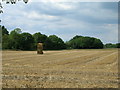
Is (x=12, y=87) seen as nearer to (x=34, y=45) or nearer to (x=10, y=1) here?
(x=10, y=1)

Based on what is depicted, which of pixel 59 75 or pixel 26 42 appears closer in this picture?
pixel 59 75

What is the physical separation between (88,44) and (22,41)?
188ft

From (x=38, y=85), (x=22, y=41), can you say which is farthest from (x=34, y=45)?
(x=38, y=85)

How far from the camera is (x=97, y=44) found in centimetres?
15188

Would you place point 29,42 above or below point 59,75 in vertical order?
above

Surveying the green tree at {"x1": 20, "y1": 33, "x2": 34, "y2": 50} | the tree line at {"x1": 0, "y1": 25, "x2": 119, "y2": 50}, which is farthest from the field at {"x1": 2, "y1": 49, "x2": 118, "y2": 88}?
Answer: the green tree at {"x1": 20, "y1": 33, "x2": 34, "y2": 50}

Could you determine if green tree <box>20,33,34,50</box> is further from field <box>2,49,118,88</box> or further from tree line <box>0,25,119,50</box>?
field <box>2,49,118,88</box>

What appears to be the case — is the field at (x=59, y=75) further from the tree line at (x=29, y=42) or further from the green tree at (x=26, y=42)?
the green tree at (x=26, y=42)

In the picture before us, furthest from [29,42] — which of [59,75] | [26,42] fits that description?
[59,75]

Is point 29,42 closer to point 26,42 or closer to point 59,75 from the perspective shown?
point 26,42

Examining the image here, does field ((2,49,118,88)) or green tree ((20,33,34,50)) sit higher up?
green tree ((20,33,34,50))

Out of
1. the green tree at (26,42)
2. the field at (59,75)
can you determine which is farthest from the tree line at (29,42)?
the field at (59,75)

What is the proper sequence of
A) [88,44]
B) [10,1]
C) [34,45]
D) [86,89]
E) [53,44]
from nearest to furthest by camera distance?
[10,1]
[86,89]
[34,45]
[53,44]
[88,44]

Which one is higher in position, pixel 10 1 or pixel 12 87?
pixel 10 1
